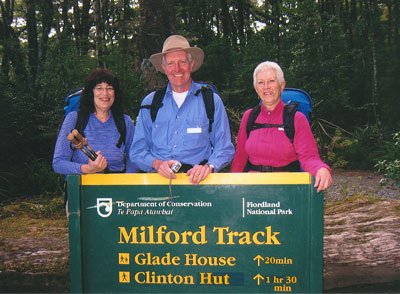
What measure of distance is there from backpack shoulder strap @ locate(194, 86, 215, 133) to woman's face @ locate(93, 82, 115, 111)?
81 cm

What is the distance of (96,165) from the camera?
269cm

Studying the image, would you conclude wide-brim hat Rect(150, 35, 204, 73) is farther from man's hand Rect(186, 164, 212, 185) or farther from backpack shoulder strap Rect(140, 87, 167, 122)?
man's hand Rect(186, 164, 212, 185)

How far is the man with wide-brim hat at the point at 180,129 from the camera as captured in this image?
9.77ft

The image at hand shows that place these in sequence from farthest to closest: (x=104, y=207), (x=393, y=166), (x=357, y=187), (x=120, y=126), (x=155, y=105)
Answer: (x=357, y=187) < (x=393, y=166) < (x=120, y=126) < (x=155, y=105) < (x=104, y=207)

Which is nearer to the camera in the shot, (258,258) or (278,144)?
(258,258)

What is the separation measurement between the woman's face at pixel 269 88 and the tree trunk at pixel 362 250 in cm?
153

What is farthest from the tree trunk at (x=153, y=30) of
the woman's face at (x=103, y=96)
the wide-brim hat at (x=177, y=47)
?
the woman's face at (x=103, y=96)

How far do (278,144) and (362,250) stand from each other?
1.41 metres

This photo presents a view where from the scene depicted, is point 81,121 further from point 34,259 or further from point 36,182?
point 36,182

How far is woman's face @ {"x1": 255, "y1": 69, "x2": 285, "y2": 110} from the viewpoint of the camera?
2955 millimetres

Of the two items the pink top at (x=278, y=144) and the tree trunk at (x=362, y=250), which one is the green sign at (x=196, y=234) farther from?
the tree trunk at (x=362, y=250)

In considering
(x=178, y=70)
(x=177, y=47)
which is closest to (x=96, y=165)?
(x=178, y=70)

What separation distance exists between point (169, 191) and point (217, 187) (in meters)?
0.32

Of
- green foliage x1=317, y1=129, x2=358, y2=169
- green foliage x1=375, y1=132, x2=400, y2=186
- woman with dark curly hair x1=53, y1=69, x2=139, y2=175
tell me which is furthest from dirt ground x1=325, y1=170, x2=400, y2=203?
woman with dark curly hair x1=53, y1=69, x2=139, y2=175
